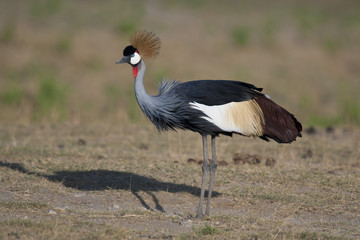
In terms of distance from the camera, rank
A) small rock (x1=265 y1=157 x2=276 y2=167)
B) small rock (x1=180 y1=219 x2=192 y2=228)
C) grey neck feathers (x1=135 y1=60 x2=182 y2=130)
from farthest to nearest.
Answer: small rock (x1=265 y1=157 x2=276 y2=167)
grey neck feathers (x1=135 y1=60 x2=182 y2=130)
small rock (x1=180 y1=219 x2=192 y2=228)

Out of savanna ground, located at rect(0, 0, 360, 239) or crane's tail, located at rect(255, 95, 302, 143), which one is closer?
savanna ground, located at rect(0, 0, 360, 239)

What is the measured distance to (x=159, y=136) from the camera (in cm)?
1042

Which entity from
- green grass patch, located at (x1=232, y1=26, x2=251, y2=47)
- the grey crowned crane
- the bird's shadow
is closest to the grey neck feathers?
the grey crowned crane

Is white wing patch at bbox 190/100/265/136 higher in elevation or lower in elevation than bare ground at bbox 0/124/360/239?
higher

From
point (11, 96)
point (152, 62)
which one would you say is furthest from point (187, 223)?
point (152, 62)

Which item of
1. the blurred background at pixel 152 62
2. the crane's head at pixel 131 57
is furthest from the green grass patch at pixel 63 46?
the crane's head at pixel 131 57

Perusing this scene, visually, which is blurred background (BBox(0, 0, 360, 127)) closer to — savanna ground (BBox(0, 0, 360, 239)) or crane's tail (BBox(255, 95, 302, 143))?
savanna ground (BBox(0, 0, 360, 239))

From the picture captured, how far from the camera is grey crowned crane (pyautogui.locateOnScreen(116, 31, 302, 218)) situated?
19.1 feet

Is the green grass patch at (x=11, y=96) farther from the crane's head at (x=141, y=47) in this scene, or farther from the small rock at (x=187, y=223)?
the small rock at (x=187, y=223)

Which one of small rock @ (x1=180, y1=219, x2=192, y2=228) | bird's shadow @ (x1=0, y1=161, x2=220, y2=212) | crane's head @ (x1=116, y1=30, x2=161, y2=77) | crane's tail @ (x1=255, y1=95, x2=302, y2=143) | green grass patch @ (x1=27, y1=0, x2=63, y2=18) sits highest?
green grass patch @ (x1=27, y1=0, x2=63, y2=18)

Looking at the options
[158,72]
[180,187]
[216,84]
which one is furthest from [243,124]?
[158,72]

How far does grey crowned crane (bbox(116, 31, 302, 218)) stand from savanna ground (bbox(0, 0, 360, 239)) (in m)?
0.86

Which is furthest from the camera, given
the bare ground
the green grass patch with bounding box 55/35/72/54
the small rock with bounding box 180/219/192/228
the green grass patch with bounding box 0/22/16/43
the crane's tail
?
the green grass patch with bounding box 0/22/16/43

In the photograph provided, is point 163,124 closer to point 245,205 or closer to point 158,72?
point 245,205
